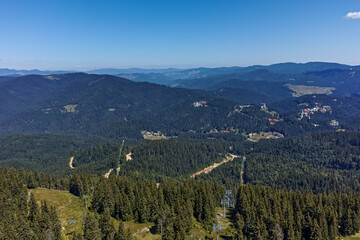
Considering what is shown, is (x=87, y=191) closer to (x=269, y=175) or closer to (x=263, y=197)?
(x=263, y=197)

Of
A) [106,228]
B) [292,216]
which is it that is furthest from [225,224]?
[106,228]

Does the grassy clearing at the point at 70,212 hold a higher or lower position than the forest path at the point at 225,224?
higher

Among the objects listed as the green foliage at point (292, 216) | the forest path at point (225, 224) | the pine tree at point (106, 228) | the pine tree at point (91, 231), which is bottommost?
the forest path at point (225, 224)

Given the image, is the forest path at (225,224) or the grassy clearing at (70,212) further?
the forest path at (225,224)

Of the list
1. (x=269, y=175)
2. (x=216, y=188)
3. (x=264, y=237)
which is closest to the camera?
(x=264, y=237)

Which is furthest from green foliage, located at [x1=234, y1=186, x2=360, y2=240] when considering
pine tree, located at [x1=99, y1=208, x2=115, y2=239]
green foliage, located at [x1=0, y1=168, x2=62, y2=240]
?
green foliage, located at [x1=0, y1=168, x2=62, y2=240]

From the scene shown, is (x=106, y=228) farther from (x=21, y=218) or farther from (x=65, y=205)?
(x=65, y=205)

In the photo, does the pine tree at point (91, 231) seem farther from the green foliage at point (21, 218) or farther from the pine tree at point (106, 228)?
the green foliage at point (21, 218)

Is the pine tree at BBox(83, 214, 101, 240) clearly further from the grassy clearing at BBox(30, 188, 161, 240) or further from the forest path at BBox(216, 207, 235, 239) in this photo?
the forest path at BBox(216, 207, 235, 239)

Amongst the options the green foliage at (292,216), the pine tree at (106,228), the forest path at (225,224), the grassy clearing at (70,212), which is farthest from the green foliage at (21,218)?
the green foliage at (292,216)

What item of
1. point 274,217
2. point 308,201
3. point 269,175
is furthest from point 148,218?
point 269,175

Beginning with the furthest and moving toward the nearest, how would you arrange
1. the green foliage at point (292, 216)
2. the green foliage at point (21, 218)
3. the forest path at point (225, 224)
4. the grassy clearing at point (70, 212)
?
1. the forest path at point (225, 224)
2. the green foliage at point (292, 216)
3. the grassy clearing at point (70, 212)
4. the green foliage at point (21, 218)
